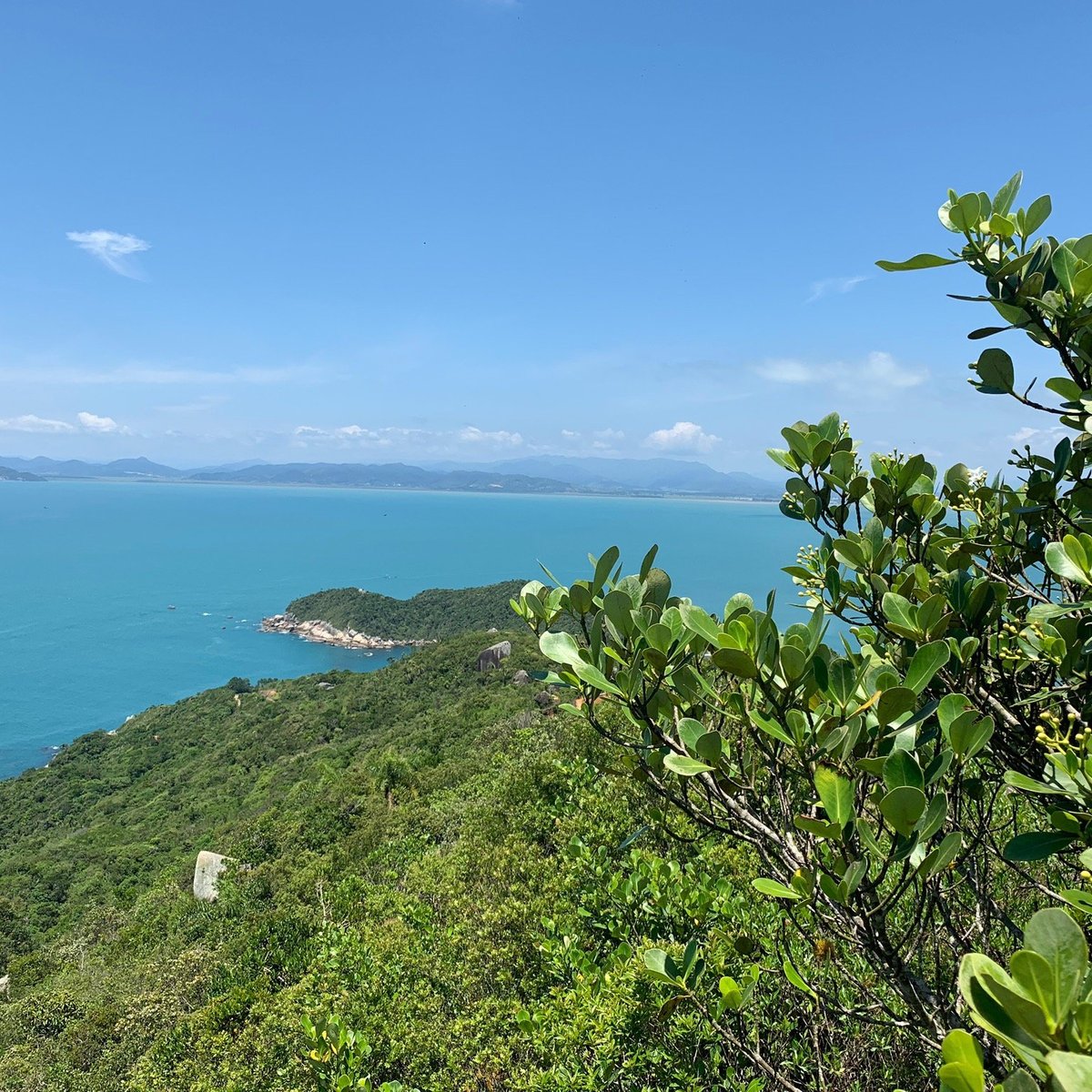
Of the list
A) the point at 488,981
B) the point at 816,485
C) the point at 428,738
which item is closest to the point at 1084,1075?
the point at 816,485

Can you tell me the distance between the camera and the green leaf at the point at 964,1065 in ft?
1.72

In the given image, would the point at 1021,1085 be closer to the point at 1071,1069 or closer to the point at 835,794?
the point at 1071,1069

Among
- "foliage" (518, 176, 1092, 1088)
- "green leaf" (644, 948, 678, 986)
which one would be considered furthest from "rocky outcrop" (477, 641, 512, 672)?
"foliage" (518, 176, 1092, 1088)

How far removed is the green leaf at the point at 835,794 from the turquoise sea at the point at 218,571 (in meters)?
17.7

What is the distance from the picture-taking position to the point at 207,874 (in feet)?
51.0

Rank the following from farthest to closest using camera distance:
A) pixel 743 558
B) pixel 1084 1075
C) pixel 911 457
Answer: pixel 743 558 → pixel 911 457 → pixel 1084 1075

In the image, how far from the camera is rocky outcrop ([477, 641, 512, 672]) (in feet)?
109

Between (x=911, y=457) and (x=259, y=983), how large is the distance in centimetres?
921

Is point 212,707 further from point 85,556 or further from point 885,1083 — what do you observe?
point 85,556

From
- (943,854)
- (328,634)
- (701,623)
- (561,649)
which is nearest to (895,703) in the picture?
(943,854)

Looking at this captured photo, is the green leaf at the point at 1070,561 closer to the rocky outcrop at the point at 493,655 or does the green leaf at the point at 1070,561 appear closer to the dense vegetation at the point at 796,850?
the dense vegetation at the point at 796,850

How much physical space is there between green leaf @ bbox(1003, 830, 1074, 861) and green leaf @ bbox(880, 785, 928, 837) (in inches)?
8.0

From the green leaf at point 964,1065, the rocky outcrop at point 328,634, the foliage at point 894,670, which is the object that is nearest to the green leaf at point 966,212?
the foliage at point 894,670

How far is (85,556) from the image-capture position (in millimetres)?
98750
